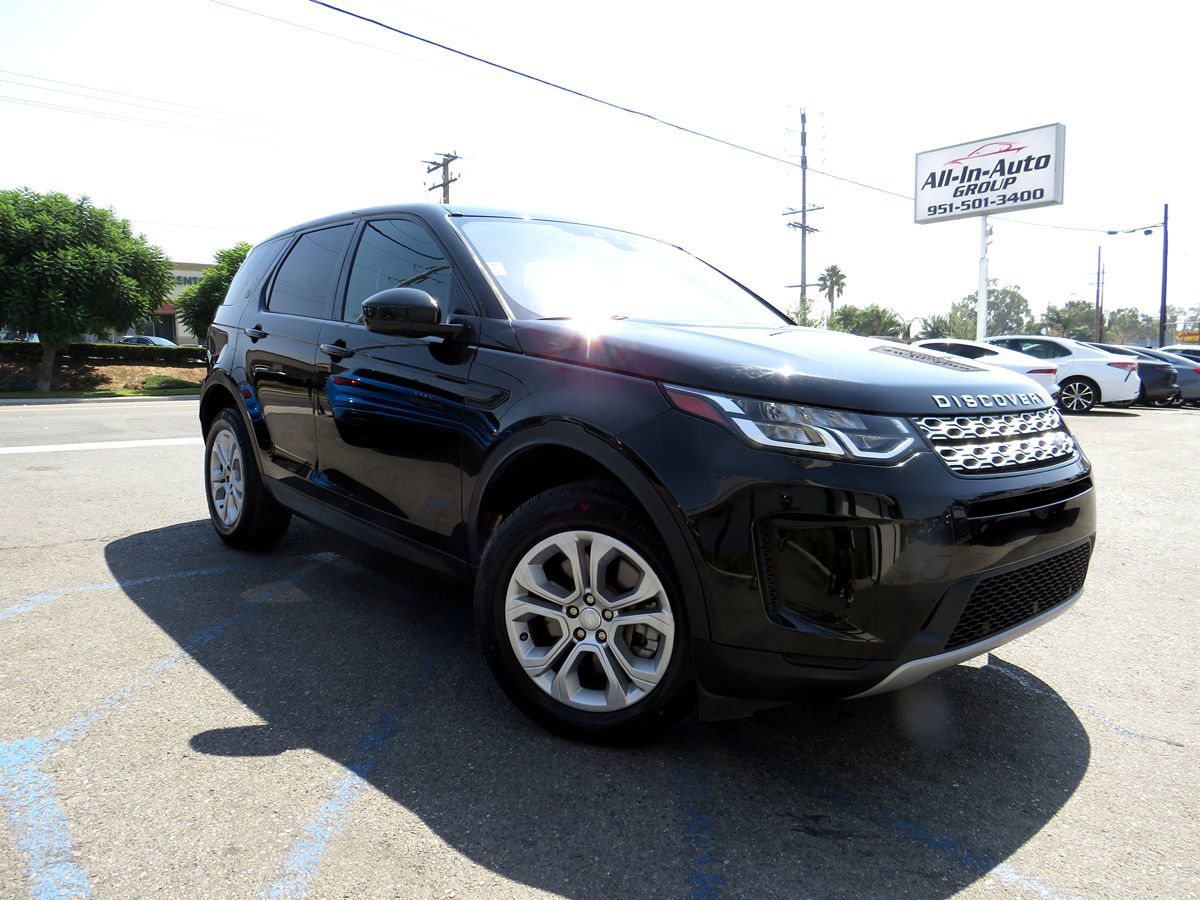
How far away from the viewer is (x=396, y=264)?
3459 millimetres

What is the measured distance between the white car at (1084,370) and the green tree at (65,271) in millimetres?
23548

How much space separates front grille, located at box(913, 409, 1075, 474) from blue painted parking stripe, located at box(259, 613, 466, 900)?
6.02 feet

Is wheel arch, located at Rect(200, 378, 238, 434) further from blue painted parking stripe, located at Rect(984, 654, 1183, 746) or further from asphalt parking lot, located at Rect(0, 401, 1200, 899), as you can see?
blue painted parking stripe, located at Rect(984, 654, 1183, 746)

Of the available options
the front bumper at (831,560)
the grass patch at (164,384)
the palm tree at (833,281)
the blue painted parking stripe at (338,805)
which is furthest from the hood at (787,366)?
the palm tree at (833,281)

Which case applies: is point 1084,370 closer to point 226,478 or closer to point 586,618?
point 226,478

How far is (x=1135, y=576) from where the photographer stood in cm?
456

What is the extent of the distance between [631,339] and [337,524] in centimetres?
180

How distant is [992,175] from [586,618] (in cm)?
2662

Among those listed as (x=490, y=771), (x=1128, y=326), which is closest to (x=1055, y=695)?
(x=490, y=771)

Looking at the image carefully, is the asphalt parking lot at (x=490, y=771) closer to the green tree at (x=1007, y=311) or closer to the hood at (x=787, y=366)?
the hood at (x=787, y=366)

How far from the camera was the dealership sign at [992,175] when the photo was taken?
23.3m

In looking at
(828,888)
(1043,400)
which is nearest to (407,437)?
(828,888)

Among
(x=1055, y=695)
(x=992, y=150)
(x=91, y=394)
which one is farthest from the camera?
(x=992, y=150)

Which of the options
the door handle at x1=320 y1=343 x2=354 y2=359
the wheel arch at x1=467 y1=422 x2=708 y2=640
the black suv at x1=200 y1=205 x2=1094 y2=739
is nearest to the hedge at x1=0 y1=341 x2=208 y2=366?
the door handle at x1=320 y1=343 x2=354 y2=359
